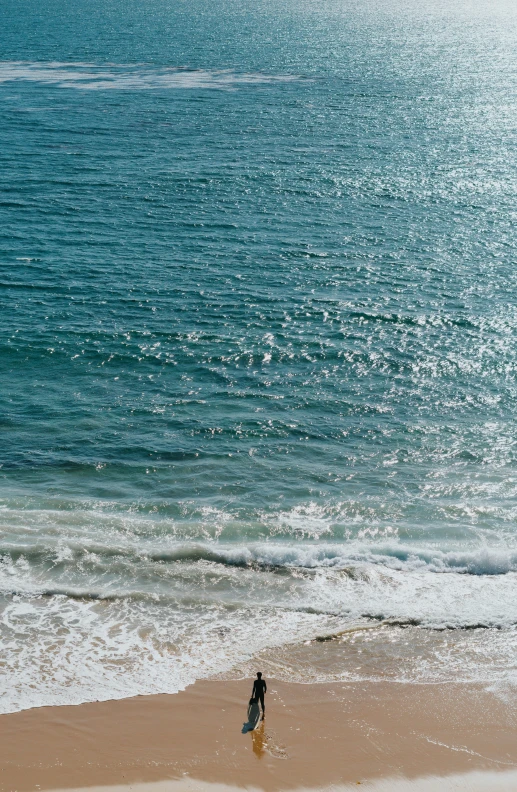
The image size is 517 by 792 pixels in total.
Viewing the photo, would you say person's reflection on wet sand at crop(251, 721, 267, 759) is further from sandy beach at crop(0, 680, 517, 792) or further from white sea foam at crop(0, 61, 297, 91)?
white sea foam at crop(0, 61, 297, 91)

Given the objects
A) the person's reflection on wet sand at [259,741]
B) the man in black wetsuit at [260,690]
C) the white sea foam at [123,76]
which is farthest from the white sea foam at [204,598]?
the white sea foam at [123,76]

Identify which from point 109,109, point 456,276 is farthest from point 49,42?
point 456,276

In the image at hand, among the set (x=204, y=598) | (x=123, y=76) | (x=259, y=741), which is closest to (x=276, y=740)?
(x=259, y=741)

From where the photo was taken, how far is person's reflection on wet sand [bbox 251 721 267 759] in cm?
2222

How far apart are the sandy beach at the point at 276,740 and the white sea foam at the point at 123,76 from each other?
307 feet

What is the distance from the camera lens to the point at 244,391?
4197cm

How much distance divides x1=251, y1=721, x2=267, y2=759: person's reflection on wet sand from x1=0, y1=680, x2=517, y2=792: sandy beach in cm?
3

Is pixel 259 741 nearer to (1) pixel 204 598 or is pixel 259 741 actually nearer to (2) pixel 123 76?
(1) pixel 204 598

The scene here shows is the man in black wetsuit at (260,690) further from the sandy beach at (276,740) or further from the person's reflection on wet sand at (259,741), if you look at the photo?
the sandy beach at (276,740)

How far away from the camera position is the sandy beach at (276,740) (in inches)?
842

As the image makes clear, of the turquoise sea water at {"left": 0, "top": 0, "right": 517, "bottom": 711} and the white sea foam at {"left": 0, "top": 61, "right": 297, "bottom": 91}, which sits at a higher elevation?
the white sea foam at {"left": 0, "top": 61, "right": 297, "bottom": 91}

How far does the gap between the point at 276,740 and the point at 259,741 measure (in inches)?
19.0

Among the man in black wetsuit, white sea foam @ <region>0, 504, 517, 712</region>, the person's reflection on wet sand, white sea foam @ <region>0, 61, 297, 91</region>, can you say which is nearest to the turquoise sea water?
white sea foam @ <region>0, 504, 517, 712</region>

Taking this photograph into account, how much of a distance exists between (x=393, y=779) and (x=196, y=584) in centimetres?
1080
